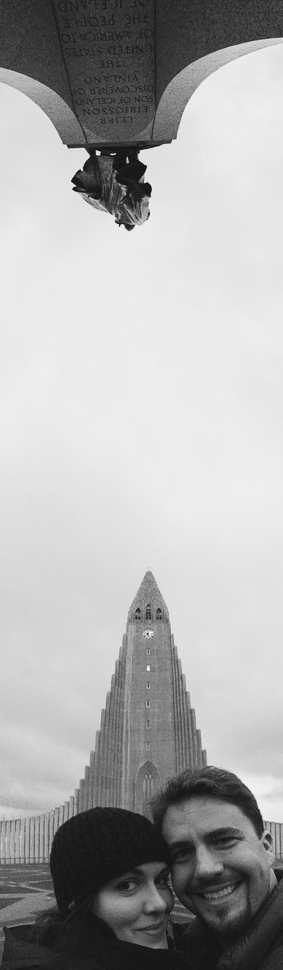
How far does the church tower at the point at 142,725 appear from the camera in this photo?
4291 cm

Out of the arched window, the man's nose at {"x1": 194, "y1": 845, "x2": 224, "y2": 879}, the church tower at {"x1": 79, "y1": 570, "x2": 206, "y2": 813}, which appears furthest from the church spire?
the man's nose at {"x1": 194, "y1": 845, "x2": 224, "y2": 879}

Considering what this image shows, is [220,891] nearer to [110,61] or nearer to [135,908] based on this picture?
[135,908]

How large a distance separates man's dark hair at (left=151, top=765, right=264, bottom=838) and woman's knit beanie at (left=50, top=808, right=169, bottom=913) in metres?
0.06

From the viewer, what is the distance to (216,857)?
71.3 inches

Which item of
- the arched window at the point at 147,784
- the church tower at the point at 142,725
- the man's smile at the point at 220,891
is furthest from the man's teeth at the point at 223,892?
the arched window at the point at 147,784

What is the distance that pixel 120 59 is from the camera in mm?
3713

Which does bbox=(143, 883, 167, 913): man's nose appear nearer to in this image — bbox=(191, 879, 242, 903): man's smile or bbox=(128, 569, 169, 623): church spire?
bbox=(191, 879, 242, 903): man's smile

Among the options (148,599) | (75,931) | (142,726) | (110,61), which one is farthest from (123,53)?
(148,599)

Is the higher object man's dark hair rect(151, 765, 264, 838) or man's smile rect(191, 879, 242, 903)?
man's dark hair rect(151, 765, 264, 838)

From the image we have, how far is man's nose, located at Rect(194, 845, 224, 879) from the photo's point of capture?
5.82 feet

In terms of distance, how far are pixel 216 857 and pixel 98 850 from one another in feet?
0.76

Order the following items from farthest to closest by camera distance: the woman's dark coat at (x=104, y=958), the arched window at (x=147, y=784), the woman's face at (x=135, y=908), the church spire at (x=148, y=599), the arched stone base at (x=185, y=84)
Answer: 1. the church spire at (x=148, y=599)
2. the arched window at (x=147, y=784)
3. the arched stone base at (x=185, y=84)
4. the woman's face at (x=135, y=908)
5. the woman's dark coat at (x=104, y=958)

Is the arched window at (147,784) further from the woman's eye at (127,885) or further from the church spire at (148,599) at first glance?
the woman's eye at (127,885)

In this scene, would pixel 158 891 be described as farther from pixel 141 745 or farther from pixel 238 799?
pixel 141 745
